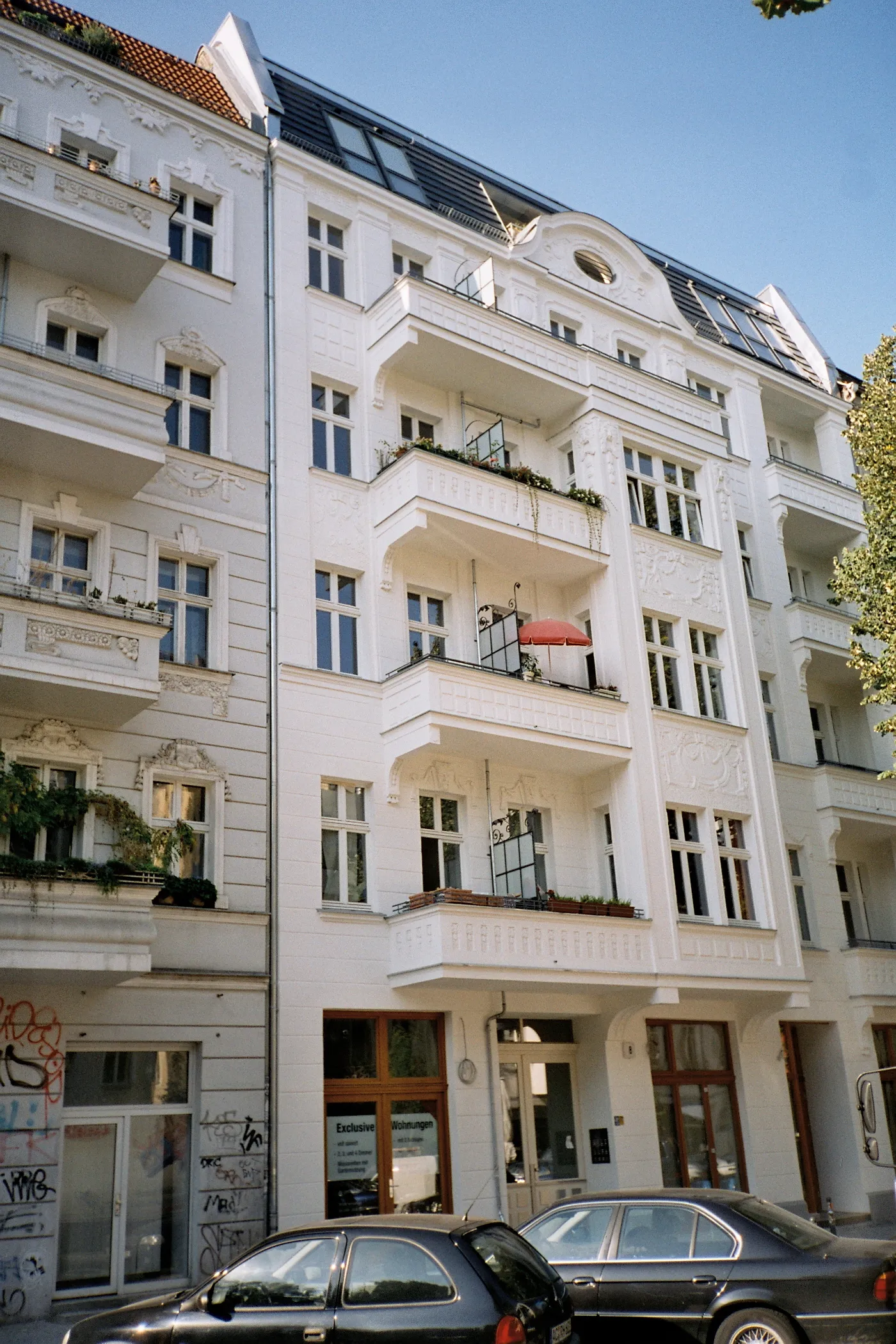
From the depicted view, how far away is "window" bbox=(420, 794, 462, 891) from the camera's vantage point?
17.9 meters

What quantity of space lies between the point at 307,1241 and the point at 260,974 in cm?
749

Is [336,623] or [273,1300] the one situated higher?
[336,623]

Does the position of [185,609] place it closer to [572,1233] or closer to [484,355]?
[484,355]

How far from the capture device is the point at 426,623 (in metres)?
19.4

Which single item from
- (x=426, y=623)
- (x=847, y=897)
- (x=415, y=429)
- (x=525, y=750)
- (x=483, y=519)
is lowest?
(x=847, y=897)

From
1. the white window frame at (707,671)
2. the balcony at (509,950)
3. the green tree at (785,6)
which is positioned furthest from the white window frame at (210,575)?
the green tree at (785,6)

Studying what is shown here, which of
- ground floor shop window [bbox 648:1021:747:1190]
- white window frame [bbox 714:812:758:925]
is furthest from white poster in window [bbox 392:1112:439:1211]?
white window frame [bbox 714:812:758:925]

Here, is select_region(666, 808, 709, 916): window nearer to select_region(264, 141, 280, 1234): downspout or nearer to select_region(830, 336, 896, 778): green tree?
select_region(830, 336, 896, 778): green tree

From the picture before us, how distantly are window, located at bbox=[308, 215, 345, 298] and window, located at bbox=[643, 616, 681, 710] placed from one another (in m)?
7.93

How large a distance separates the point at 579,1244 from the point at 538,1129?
8528mm

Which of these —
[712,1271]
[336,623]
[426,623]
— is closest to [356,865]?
[336,623]

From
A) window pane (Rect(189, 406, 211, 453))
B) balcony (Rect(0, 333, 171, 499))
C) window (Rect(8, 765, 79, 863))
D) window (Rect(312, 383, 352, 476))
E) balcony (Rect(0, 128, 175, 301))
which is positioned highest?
balcony (Rect(0, 128, 175, 301))

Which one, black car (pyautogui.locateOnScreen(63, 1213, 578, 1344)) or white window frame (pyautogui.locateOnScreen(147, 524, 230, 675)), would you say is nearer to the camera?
black car (pyautogui.locateOnScreen(63, 1213, 578, 1344))

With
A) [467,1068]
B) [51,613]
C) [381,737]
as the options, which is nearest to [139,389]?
[51,613]
